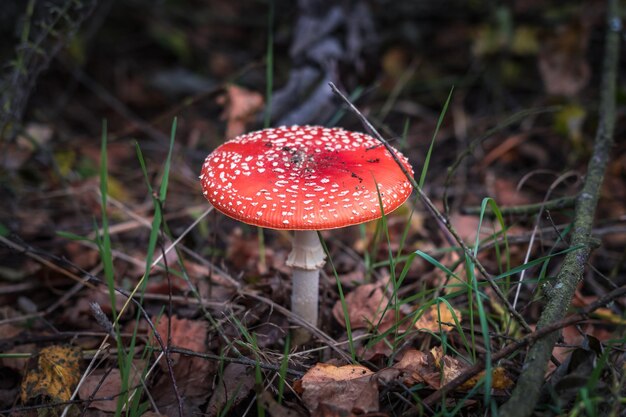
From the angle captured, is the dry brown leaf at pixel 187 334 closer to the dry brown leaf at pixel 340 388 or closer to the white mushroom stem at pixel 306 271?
the white mushroom stem at pixel 306 271

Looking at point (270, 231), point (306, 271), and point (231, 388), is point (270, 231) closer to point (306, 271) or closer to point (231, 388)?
point (306, 271)

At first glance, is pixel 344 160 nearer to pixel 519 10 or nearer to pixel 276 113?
pixel 276 113

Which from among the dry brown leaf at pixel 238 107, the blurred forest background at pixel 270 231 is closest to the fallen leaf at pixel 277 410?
the blurred forest background at pixel 270 231

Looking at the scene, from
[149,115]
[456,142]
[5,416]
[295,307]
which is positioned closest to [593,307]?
[295,307]

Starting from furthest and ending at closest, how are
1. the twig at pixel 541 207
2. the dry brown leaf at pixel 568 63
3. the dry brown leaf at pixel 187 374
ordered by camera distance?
the dry brown leaf at pixel 568 63
the twig at pixel 541 207
the dry brown leaf at pixel 187 374

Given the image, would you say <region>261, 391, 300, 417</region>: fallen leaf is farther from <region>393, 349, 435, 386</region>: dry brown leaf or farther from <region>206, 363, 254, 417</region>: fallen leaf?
<region>393, 349, 435, 386</region>: dry brown leaf

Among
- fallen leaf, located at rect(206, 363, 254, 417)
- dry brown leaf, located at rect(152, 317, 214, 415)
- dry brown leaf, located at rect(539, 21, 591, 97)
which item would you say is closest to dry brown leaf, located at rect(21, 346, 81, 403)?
dry brown leaf, located at rect(152, 317, 214, 415)
